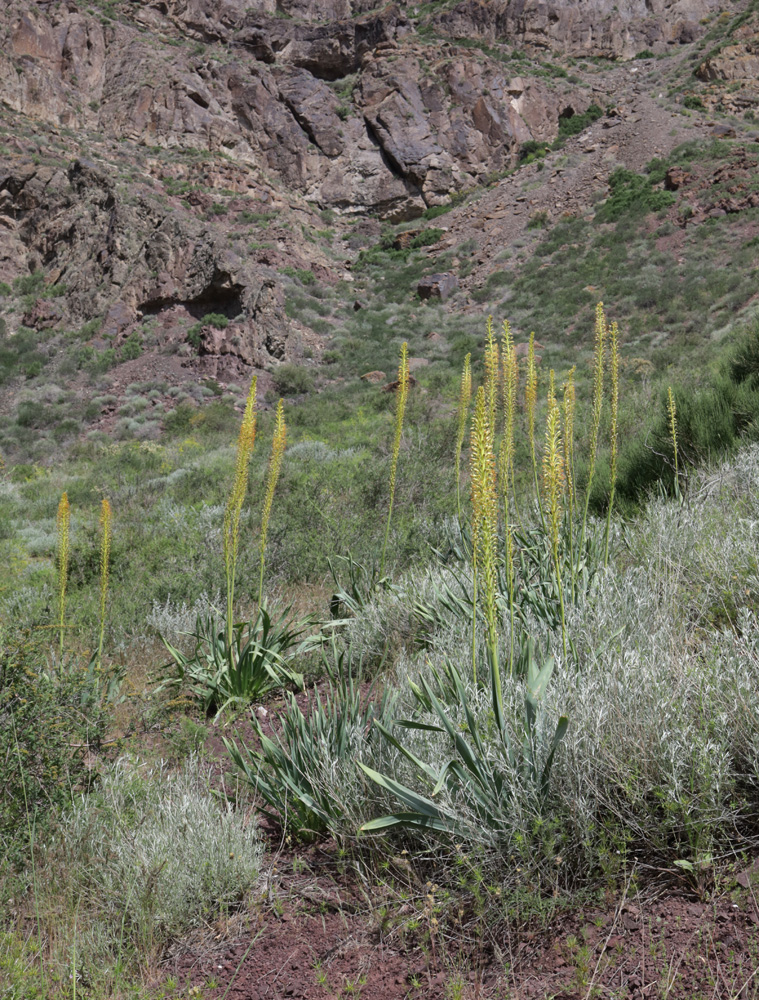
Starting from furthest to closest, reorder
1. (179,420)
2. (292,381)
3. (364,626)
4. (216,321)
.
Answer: (216,321), (292,381), (179,420), (364,626)

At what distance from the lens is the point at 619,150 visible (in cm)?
2855

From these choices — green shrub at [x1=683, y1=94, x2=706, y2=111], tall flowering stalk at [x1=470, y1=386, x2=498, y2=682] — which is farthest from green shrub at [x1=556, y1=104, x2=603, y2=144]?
tall flowering stalk at [x1=470, y1=386, x2=498, y2=682]

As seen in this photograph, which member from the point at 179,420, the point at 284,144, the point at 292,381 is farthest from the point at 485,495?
the point at 284,144

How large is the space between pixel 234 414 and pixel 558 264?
602 inches

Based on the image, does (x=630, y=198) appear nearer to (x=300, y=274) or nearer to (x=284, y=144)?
(x=300, y=274)

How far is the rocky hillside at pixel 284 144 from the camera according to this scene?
829 inches

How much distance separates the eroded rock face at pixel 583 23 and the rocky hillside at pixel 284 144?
0.52 feet

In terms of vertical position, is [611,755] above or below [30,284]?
below

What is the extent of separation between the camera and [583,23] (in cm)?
4353

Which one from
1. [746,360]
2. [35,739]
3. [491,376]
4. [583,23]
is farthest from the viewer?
[583,23]

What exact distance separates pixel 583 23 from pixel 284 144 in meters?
26.7

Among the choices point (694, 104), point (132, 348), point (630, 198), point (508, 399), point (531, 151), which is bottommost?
point (508, 399)

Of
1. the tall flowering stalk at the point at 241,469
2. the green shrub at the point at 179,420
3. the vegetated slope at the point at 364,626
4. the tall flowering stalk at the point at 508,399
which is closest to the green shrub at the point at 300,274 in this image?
the vegetated slope at the point at 364,626

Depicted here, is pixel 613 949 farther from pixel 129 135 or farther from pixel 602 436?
pixel 129 135
